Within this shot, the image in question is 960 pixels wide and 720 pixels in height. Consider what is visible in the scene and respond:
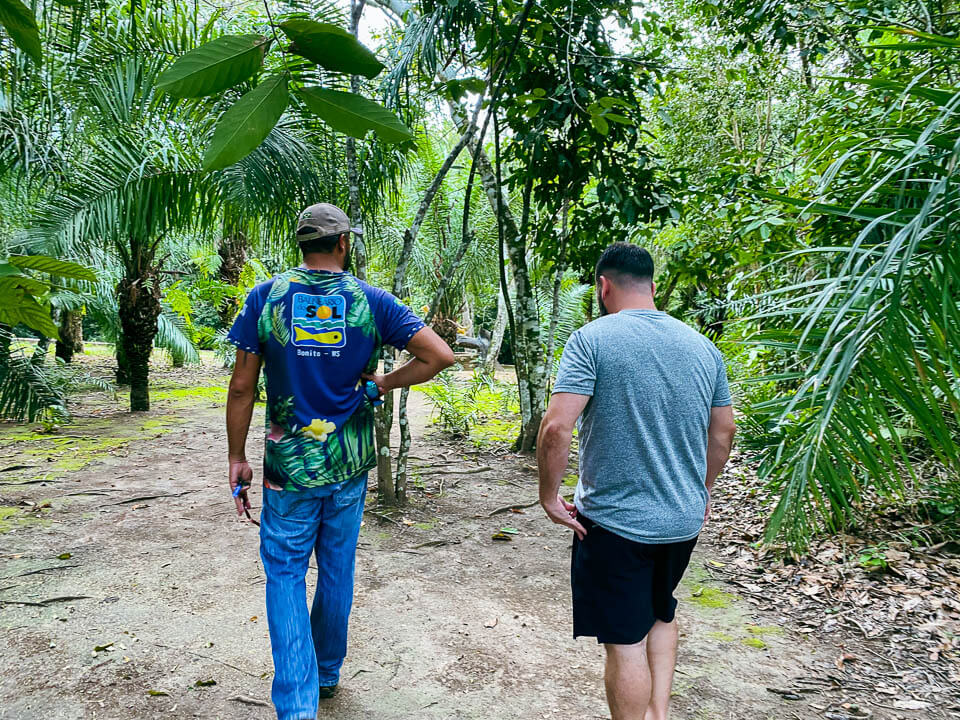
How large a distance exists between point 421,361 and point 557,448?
706 mm

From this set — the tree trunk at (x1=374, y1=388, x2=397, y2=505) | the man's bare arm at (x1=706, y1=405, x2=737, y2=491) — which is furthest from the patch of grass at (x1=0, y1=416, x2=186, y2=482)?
the man's bare arm at (x1=706, y1=405, x2=737, y2=491)

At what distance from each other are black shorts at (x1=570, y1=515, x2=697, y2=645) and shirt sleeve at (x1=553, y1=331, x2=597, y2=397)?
0.50 m

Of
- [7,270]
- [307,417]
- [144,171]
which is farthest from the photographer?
[144,171]

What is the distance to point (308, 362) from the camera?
2486mm

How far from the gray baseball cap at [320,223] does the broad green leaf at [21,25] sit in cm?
150

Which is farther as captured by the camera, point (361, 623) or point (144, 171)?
point (144, 171)

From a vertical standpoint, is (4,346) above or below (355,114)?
below

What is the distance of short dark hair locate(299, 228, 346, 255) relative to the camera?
8.25 feet

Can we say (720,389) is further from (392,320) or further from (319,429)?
(319,429)

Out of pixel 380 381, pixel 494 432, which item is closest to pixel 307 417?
pixel 380 381

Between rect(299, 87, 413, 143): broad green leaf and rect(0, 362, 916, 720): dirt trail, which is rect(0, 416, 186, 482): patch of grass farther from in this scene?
rect(299, 87, 413, 143): broad green leaf

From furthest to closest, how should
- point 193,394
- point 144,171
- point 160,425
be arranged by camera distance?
point 193,394 < point 160,425 < point 144,171

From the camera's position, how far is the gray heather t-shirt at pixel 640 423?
2.30 m

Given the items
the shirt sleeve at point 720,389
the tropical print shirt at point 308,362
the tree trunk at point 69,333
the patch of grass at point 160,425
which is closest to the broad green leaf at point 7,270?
the tropical print shirt at point 308,362
